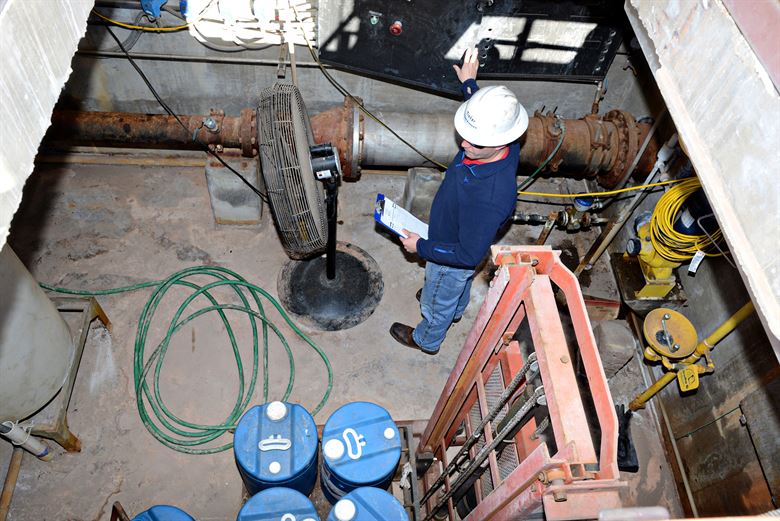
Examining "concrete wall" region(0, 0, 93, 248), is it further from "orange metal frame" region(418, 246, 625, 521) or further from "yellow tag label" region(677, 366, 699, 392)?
"yellow tag label" region(677, 366, 699, 392)

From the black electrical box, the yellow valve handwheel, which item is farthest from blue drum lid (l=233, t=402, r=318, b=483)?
the black electrical box

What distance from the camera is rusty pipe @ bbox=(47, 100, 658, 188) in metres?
3.60

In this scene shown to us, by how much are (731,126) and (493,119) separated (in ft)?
3.98

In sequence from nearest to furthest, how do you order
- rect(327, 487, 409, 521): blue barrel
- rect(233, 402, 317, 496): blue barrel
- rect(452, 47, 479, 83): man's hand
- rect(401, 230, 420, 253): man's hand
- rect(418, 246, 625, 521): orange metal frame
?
rect(418, 246, 625, 521): orange metal frame, rect(327, 487, 409, 521): blue barrel, rect(233, 402, 317, 496): blue barrel, rect(401, 230, 420, 253): man's hand, rect(452, 47, 479, 83): man's hand

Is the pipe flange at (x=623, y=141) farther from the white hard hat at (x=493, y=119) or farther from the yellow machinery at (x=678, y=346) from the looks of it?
the white hard hat at (x=493, y=119)

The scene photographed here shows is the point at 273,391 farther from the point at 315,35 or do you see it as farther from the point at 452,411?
the point at 315,35

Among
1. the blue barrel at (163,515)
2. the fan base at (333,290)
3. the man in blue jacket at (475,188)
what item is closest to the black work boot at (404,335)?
the fan base at (333,290)

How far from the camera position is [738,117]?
1.29 metres

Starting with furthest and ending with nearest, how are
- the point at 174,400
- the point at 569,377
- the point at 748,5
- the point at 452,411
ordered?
the point at 174,400 → the point at 452,411 → the point at 569,377 → the point at 748,5

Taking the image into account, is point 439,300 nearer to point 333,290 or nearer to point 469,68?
point 333,290

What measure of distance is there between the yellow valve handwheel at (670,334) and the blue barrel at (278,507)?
2.26m

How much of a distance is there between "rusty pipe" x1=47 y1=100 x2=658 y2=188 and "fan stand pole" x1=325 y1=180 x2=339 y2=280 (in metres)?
0.70

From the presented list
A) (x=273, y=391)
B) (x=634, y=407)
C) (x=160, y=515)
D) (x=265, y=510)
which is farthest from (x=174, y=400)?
(x=634, y=407)

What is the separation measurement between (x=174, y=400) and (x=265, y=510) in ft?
4.66
